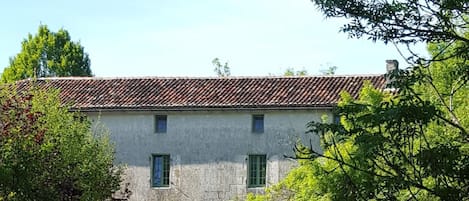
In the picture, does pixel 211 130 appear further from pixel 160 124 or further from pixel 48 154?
pixel 48 154

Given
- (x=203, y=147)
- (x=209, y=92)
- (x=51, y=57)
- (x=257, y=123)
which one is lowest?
(x=203, y=147)

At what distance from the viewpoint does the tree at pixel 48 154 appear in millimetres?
25094

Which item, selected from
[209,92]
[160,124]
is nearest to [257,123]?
[209,92]

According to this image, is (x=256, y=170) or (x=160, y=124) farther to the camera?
(x=160, y=124)

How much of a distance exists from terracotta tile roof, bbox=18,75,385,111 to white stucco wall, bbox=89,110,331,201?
15.2 inches

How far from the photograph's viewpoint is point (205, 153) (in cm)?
4138

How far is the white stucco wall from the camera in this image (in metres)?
40.8

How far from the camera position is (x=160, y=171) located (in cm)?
4209

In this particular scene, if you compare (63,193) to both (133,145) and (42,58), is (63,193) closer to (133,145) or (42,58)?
(133,145)

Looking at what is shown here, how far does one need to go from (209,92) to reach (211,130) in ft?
6.56

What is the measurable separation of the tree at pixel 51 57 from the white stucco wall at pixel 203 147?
2747 centimetres

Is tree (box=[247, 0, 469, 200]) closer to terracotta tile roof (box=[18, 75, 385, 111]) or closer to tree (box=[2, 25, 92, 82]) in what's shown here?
terracotta tile roof (box=[18, 75, 385, 111])

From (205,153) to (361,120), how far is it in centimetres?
3002

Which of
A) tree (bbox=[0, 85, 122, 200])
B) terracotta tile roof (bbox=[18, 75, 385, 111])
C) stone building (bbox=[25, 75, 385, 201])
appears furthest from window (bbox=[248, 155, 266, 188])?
tree (bbox=[0, 85, 122, 200])
